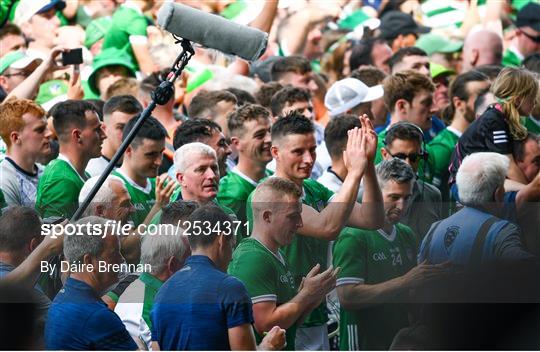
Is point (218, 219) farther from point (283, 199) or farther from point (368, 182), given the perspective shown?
point (368, 182)

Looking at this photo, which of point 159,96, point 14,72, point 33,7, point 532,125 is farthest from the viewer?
point 33,7

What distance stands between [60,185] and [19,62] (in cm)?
280

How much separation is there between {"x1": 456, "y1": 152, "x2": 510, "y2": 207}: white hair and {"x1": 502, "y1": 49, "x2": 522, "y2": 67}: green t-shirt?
6076 millimetres

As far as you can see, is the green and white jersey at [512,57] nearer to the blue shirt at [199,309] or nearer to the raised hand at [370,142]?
the raised hand at [370,142]

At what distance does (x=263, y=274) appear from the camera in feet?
23.7

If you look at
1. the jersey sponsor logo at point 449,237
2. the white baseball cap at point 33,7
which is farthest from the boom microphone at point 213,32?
the white baseball cap at point 33,7

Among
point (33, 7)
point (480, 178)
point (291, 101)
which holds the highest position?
point (33, 7)

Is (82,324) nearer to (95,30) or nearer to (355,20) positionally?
(95,30)

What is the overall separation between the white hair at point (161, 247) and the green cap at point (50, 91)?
4.30m

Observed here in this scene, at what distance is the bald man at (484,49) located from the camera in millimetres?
13180

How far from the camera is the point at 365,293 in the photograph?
744cm

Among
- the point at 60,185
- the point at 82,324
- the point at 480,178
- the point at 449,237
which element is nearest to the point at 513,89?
the point at 480,178

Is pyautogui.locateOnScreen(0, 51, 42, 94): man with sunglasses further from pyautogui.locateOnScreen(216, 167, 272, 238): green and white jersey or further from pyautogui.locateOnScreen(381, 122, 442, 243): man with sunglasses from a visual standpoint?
pyautogui.locateOnScreen(381, 122, 442, 243): man with sunglasses

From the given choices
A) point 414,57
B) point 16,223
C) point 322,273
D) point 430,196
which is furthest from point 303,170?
point 414,57
